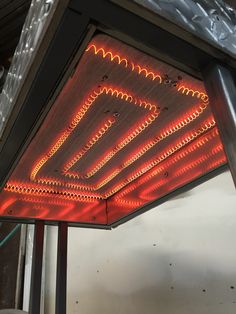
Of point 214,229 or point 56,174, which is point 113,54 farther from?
point 214,229

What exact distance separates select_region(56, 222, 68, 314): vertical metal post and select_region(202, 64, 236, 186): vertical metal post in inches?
38.0

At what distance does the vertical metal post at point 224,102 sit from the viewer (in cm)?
42

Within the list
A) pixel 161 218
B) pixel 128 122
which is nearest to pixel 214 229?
pixel 161 218

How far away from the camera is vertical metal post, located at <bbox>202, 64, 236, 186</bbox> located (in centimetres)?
42

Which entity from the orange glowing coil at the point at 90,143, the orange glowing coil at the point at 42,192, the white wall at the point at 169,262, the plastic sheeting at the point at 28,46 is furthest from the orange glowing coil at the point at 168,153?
the plastic sheeting at the point at 28,46

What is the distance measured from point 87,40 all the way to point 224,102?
230 millimetres

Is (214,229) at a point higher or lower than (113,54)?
lower

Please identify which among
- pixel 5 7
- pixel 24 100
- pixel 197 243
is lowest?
pixel 197 243

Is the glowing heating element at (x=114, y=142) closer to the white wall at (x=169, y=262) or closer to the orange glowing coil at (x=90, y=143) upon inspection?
the orange glowing coil at (x=90, y=143)

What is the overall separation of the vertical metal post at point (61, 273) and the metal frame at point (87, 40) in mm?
791

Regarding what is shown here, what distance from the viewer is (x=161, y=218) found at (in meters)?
1.35

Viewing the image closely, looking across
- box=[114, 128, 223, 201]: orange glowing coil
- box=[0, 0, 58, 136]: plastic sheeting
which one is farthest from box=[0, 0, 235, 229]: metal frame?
box=[114, 128, 223, 201]: orange glowing coil

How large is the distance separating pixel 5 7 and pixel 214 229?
52.0 inches

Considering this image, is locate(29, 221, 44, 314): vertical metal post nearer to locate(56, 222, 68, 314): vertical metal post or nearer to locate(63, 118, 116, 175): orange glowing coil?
locate(56, 222, 68, 314): vertical metal post
